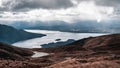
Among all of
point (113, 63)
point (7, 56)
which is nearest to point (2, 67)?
point (113, 63)

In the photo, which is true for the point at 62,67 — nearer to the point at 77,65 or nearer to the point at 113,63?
the point at 77,65

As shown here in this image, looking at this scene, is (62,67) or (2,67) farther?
(2,67)

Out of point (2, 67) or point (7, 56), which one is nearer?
point (2, 67)

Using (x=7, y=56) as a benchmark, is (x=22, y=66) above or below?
above

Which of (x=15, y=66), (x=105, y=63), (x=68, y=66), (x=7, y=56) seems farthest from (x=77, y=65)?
(x=7, y=56)

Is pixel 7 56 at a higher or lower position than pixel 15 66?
lower

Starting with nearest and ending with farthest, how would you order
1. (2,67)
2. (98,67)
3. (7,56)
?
(98,67)
(2,67)
(7,56)

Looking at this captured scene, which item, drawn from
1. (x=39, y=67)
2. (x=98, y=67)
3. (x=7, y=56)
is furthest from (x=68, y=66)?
(x=7, y=56)

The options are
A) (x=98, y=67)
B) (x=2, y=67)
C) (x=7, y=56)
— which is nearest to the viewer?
(x=98, y=67)

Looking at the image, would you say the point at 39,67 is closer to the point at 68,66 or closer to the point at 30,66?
the point at 30,66
